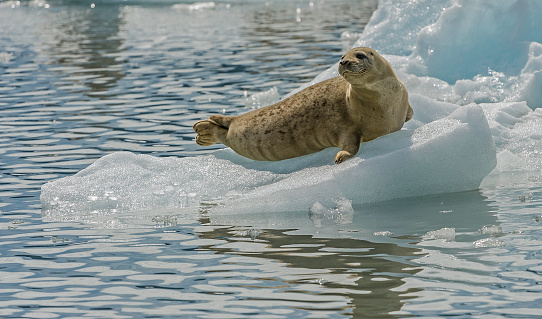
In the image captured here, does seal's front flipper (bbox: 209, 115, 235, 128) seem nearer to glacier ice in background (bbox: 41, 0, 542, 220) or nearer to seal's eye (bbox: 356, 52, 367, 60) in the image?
glacier ice in background (bbox: 41, 0, 542, 220)

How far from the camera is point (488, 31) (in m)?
9.14

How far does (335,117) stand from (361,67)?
541 millimetres

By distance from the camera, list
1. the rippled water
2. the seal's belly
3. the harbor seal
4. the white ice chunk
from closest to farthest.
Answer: the rippled water → the white ice chunk → the harbor seal → the seal's belly

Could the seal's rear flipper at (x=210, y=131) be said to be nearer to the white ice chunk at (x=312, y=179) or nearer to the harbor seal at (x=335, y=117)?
the harbor seal at (x=335, y=117)

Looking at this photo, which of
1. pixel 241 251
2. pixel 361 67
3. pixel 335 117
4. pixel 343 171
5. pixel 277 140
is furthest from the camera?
pixel 277 140

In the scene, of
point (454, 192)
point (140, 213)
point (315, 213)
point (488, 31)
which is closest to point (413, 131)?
point (454, 192)

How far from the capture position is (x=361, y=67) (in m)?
5.75

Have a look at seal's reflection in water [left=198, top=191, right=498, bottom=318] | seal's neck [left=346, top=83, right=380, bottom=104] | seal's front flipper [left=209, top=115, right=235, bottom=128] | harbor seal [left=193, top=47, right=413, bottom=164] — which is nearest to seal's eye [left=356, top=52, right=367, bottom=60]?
harbor seal [left=193, top=47, right=413, bottom=164]

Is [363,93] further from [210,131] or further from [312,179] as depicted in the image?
[210,131]

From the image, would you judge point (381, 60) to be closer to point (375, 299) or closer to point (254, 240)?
point (254, 240)

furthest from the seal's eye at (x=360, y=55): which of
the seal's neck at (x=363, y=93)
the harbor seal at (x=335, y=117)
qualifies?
the seal's neck at (x=363, y=93)

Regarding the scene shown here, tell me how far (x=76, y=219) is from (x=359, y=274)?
7.20 ft

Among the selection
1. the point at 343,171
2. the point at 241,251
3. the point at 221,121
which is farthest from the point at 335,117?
the point at 241,251

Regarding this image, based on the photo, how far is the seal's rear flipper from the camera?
6.86 metres
